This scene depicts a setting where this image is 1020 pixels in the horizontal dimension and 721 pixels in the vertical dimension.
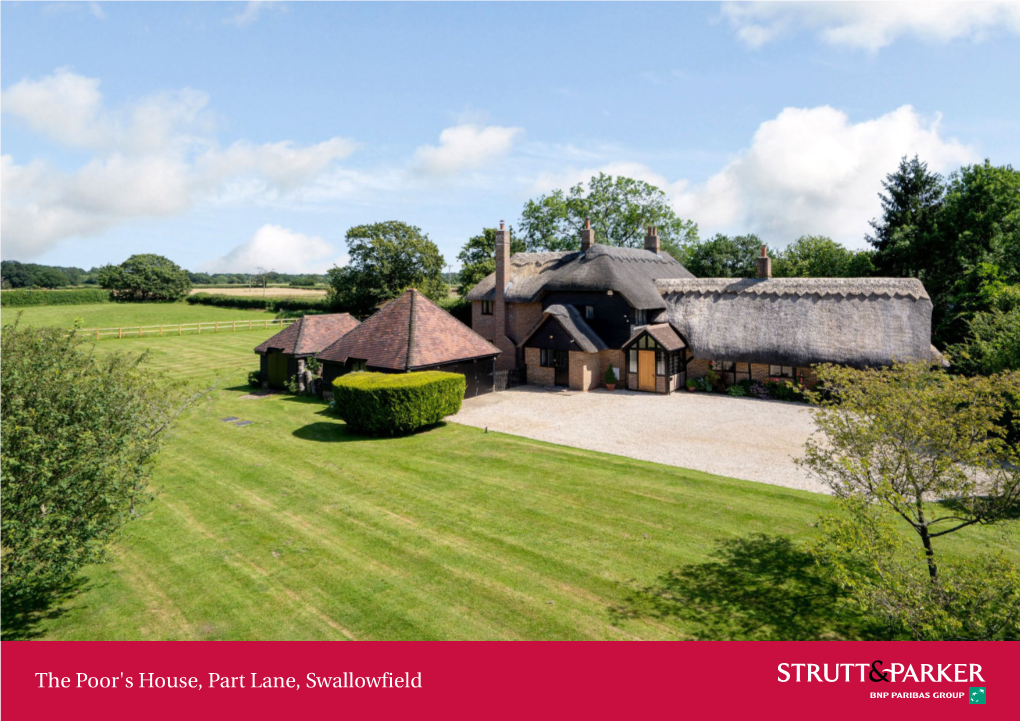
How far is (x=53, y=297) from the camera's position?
81.4 m

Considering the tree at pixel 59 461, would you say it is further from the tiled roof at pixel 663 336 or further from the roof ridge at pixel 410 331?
the tiled roof at pixel 663 336

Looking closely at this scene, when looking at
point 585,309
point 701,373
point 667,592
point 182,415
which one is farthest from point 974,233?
point 182,415

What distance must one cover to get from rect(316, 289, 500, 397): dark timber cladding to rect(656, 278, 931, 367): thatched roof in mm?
11474

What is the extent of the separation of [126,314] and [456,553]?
77.1m

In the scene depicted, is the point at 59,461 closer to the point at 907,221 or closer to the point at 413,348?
the point at 413,348

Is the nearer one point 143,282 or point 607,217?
point 607,217

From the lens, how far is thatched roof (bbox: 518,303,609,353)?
97.6 ft

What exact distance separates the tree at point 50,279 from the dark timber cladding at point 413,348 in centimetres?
12956

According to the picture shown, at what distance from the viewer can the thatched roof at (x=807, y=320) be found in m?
26.0

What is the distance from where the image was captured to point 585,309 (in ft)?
106

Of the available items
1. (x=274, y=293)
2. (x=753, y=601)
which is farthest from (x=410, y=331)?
(x=274, y=293)

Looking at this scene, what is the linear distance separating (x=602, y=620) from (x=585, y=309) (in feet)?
79.5

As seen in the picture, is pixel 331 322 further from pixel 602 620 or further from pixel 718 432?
pixel 602 620

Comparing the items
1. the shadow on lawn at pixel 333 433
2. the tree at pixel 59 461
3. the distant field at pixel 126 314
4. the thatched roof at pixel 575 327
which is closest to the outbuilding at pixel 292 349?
the shadow on lawn at pixel 333 433
